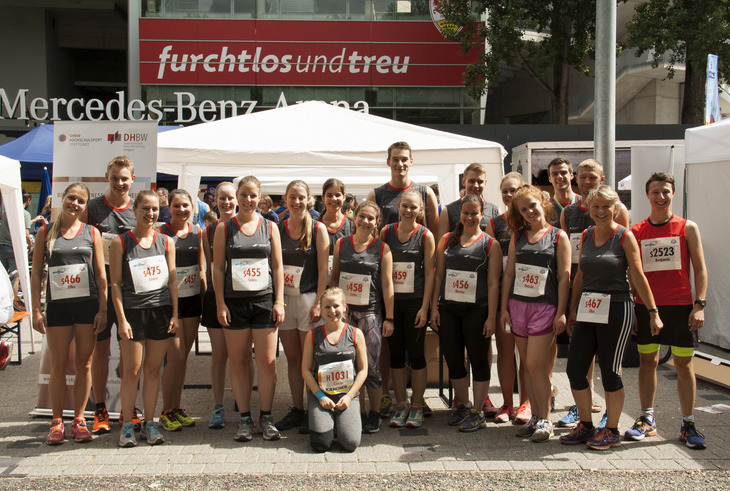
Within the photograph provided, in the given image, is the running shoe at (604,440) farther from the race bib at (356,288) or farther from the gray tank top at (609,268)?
the race bib at (356,288)

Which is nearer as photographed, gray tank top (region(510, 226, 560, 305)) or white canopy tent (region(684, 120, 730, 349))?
gray tank top (region(510, 226, 560, 305))

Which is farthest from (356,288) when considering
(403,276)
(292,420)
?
(292,420)

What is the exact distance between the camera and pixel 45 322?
420cm

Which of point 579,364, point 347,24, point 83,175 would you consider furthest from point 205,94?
point 579,364

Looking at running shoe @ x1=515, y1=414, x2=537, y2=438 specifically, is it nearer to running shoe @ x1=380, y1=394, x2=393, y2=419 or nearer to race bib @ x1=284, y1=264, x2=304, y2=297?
running shoe @ x1=380, y1=394, x2=393, y2=419

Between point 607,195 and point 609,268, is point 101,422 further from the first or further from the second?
point 607,195

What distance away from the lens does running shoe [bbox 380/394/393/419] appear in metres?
4.78

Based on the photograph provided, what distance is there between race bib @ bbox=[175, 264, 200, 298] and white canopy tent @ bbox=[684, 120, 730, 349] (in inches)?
202

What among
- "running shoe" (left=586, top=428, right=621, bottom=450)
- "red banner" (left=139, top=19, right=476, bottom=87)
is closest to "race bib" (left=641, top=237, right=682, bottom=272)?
"running shoe" (left=586, top=428, right=621, bottom=450)

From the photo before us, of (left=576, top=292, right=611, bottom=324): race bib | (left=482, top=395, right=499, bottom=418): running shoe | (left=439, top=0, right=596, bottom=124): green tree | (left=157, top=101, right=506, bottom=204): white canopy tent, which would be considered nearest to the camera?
(left=576, top=292, right=611, bottom=324): race bib

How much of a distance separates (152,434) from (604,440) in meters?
2.88

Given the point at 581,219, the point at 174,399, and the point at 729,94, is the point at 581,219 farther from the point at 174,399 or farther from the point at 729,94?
the point at 729,94

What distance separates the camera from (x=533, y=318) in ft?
13.7

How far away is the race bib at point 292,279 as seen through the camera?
14.6ft
